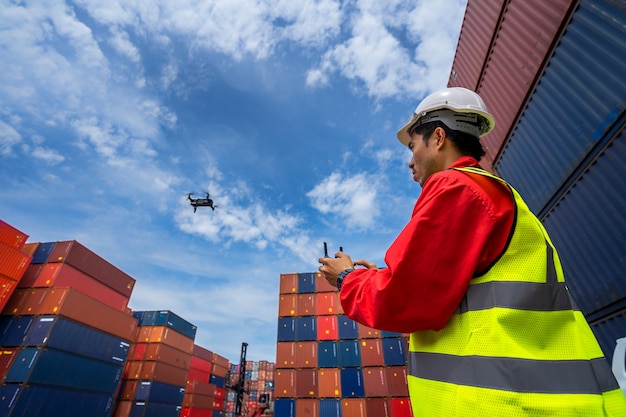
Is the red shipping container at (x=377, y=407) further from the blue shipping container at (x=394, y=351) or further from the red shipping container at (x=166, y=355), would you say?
the red shipping container at (x=166, y=355)

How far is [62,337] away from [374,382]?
16.0m

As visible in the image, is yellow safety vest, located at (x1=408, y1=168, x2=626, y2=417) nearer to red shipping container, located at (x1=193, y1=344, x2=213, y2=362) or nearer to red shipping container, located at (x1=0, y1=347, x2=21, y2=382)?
red shipping container, located at (x1=0, y1=347, x2=21, y2=382)

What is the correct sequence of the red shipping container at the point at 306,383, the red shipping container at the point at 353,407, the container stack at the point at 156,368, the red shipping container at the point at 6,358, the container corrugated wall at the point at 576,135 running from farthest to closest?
the container stack at the point at 156,368 → the red shipping container at the point at 306,383 → the red shipping container at the point at 353,407 → the red shipping container at the point at 6,358 → the container corrugated wall at the point at 576,135

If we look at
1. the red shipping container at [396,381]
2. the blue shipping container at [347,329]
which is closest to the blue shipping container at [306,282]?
the blue shipping container at [347,329]

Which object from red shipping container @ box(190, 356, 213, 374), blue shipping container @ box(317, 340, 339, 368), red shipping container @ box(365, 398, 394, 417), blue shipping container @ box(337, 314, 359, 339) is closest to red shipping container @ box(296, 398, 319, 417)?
blue shipping container @ box(317, 340, 339, 368)

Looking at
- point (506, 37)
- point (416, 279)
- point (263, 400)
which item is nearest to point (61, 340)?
point (263, 400)

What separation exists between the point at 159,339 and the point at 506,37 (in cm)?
2974

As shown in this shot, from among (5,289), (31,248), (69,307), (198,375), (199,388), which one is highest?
(31,248)

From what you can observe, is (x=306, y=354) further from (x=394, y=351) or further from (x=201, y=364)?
(x=201, y=364)

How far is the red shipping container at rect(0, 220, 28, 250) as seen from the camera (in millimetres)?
14700

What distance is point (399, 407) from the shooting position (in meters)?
15.6

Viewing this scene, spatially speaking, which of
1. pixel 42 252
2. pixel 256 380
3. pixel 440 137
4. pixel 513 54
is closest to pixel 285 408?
pixel 42 252

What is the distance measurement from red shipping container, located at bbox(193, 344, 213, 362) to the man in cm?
4120

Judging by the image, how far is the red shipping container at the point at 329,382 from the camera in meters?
16.4
